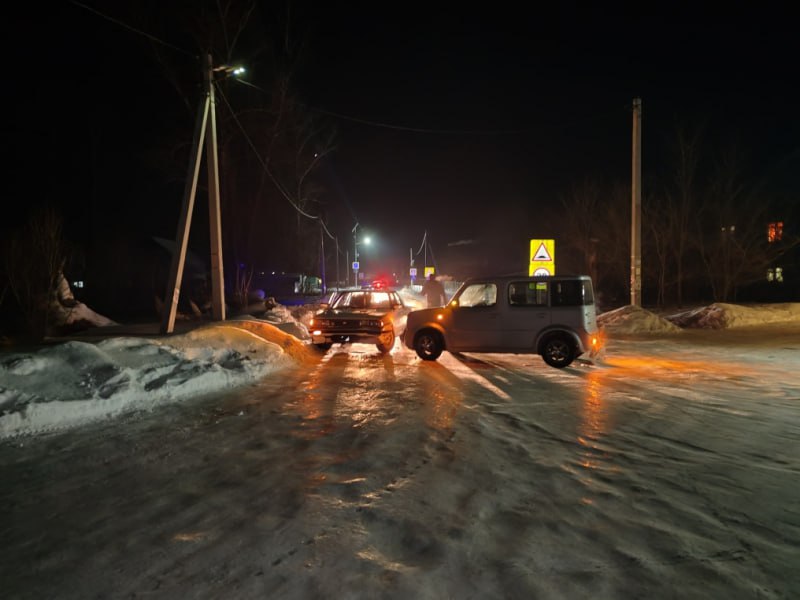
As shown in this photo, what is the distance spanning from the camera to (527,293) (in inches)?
411

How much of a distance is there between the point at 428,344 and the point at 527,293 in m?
2.52

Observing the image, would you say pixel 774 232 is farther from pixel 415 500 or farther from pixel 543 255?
pixel 415 500

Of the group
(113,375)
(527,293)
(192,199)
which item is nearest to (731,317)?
(527,293)

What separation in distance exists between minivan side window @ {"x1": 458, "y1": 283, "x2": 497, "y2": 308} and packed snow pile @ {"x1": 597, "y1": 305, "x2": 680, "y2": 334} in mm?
8335

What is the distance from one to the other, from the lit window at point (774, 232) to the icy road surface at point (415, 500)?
26.6 meters

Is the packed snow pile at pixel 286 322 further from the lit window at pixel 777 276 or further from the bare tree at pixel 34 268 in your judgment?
the lit window at pixel 777 276

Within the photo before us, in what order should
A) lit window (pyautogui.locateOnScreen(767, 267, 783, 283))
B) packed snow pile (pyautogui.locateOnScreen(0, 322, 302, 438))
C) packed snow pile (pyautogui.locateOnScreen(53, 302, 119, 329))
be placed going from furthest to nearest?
lit window (pyautogui.locateOnScreen(767, 267, 783, 283)), packed snow pile (pyautogui.locateOnScreen(53, 302, 119, 329)), packed snow pile (pyautogui.locateOnScreen(0, 322, 302, 438))

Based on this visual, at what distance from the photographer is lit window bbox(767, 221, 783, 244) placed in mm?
28500

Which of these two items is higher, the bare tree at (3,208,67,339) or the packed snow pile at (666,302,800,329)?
the bare tree at (3,208,67,339)

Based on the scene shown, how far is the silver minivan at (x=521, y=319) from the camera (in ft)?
33.1

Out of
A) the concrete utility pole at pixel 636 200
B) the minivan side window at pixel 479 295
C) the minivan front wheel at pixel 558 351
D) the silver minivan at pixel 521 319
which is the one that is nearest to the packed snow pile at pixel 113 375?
the silver minivan at pixel 521 319

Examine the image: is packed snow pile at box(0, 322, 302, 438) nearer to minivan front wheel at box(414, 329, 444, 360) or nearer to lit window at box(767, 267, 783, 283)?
minivan front wheel at box(414, 329, 444, 360)

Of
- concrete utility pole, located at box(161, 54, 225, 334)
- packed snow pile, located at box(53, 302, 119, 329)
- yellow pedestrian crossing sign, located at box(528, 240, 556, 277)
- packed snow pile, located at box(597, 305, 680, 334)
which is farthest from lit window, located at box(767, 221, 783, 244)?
packed snow pile, located at box(53, 302, 119, 329)

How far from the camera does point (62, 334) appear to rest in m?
16.1
